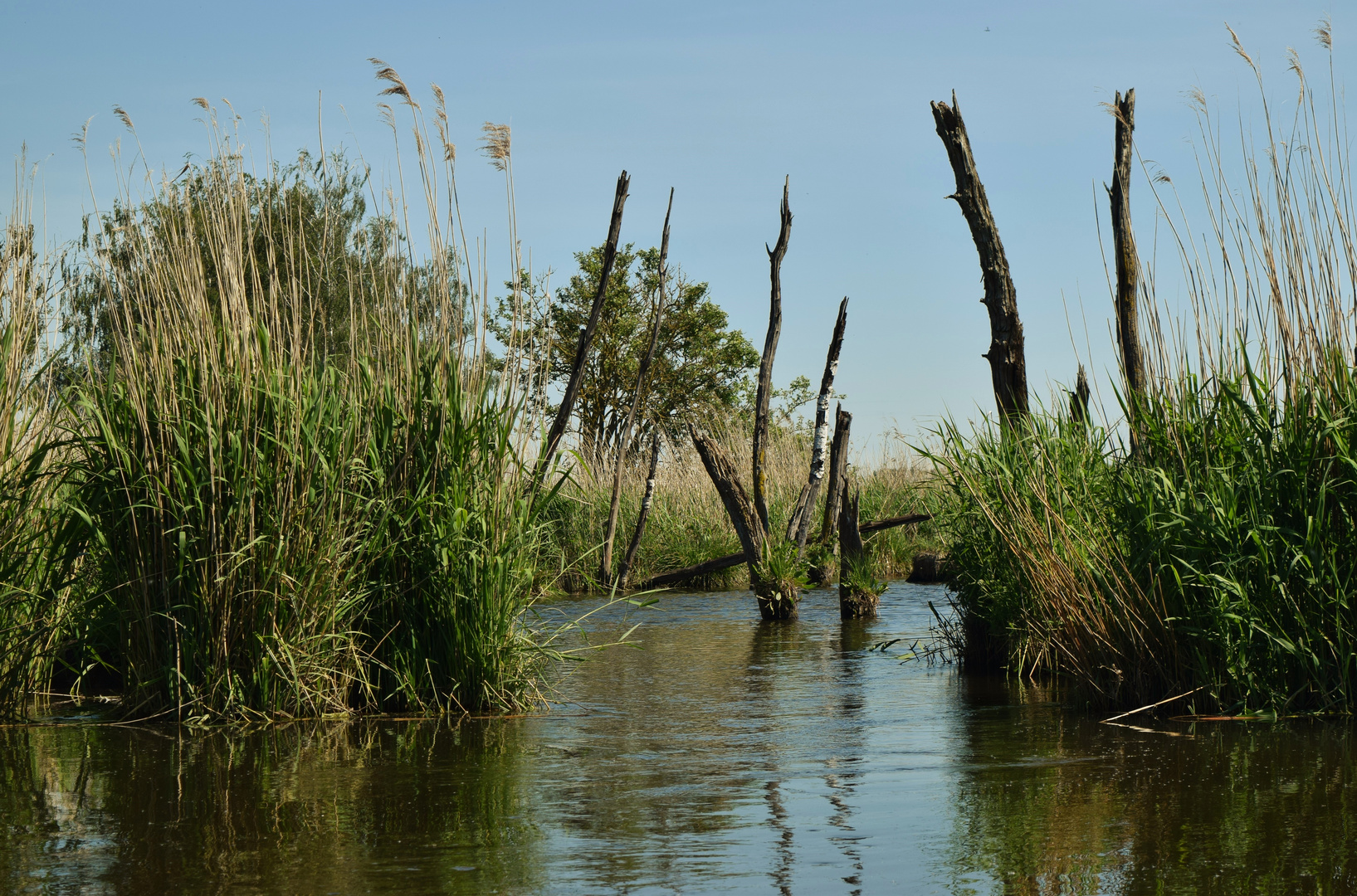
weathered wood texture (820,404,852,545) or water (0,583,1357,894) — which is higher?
weathered wood texture (820,404,852,545)

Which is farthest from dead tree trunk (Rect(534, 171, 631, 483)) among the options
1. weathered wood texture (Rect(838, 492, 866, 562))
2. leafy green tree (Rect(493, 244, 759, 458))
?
leafy green tree (Rect(493, 244, 759, 458))

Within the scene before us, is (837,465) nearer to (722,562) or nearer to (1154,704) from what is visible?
(722,562)

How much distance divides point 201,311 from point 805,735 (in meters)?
3.38

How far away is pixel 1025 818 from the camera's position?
12.1 ft

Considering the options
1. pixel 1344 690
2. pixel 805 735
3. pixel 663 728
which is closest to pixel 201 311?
pixel 663 728

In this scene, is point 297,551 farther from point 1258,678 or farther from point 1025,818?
point 1258,678

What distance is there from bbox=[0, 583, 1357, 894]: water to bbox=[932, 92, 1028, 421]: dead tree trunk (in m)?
3.06

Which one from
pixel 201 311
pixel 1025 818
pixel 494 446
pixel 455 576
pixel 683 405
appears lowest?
pixel 1025 818

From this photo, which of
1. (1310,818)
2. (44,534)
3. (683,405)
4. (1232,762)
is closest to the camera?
(1310,818)

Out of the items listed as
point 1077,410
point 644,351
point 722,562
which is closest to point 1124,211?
point 1077,410

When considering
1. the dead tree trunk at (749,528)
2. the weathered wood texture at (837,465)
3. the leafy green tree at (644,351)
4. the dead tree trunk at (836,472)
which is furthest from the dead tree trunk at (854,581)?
the leafy green tree at (644,351)

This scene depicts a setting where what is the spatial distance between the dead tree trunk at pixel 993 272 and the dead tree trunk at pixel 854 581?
9.31 feet

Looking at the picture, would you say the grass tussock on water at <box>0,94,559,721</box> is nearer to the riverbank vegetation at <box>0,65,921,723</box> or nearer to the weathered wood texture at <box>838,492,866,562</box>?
the riverbank vegetation at <box>0,65,921,723</box>

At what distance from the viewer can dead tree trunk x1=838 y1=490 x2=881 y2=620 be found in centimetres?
1081
